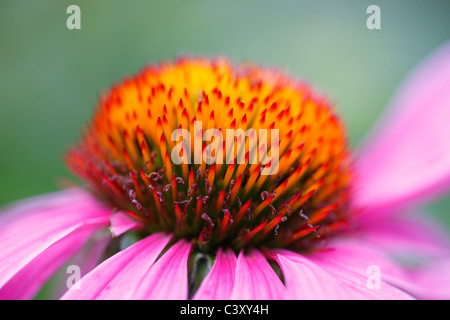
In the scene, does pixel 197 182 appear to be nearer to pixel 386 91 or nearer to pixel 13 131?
pixel 13 131

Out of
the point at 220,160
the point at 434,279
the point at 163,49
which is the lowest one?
the point at 434,279

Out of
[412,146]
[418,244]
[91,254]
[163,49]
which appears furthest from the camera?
[163,49]

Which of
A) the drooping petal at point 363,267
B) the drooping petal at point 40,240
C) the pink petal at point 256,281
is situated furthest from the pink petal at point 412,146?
the drooping petal at point 40,240

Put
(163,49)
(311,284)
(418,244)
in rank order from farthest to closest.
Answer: (163,49) < (418,244) < (311,284)

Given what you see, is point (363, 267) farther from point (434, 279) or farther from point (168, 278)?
point (168, 278)

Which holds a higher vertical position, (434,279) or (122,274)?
(122,274)

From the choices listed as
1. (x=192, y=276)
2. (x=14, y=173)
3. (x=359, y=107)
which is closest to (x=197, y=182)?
(x=192, y=276)

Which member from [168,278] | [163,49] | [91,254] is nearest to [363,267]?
[168,278]
